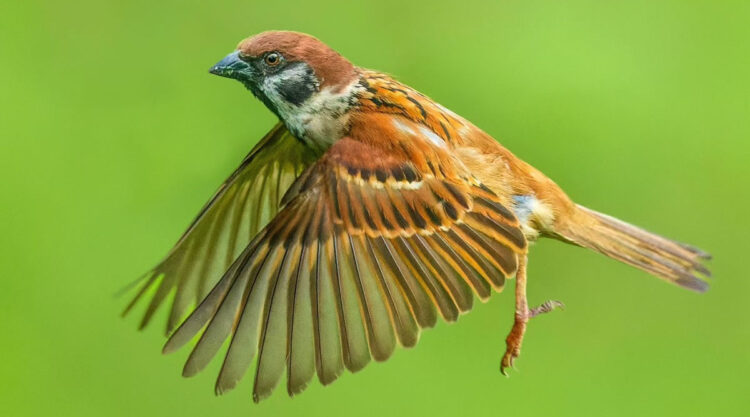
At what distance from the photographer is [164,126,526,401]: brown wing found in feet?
12.4

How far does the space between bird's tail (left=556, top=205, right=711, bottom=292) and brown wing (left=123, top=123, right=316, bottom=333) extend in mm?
897

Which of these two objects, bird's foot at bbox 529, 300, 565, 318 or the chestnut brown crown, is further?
the chestnut brown crown

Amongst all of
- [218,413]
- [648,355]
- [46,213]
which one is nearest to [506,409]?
[648,355]

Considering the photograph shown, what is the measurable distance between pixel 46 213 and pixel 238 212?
5.44 ft

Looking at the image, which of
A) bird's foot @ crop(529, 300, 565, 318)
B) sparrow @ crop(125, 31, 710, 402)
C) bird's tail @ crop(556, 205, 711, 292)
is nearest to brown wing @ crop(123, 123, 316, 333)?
sparrow @ crop(125, 31, 710, 402)

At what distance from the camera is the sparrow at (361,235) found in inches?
150

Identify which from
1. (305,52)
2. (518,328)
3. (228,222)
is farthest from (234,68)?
(518,328)

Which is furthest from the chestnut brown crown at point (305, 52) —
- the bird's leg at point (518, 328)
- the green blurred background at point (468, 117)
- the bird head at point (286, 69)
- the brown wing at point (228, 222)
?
the green blurred background at point (468, 117)

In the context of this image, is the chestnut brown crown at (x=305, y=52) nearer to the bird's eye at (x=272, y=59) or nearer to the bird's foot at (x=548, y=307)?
the bird's eye at (x=272, y=59)

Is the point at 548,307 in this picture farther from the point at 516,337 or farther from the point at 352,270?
the point at 352,270

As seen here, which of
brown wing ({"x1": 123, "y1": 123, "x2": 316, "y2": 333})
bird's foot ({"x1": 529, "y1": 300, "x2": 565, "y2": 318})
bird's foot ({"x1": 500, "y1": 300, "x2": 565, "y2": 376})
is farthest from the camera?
brown wing ({"x1": 123, "y1": 123, "x2": 316, "y2": 333})

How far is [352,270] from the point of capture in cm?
397

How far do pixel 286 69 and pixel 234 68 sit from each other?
15 cm

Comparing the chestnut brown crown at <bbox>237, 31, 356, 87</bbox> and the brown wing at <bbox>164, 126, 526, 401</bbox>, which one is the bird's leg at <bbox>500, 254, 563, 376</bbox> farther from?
the chestnut brown crown at <bbox>237, 31, 356, 87</bbox>
